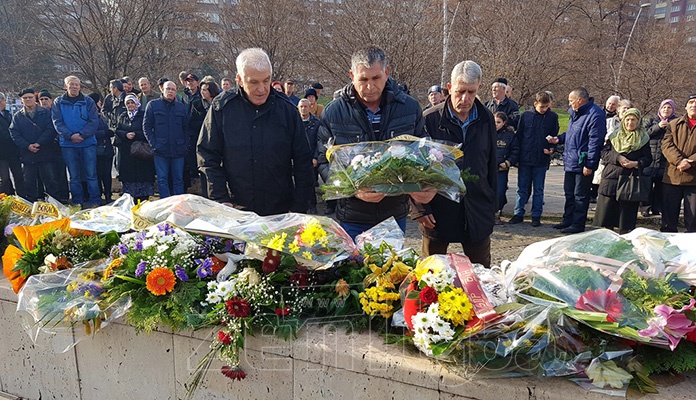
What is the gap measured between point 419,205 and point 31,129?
7.78 meters

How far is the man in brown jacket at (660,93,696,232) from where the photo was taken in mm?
6070

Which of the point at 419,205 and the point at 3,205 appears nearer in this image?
the point at 419,205

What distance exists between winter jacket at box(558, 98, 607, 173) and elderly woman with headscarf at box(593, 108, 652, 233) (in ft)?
0.59

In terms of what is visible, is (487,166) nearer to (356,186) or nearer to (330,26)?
(356,186)

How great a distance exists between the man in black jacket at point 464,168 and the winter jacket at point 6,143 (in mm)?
8256

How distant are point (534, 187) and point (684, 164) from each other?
1.96m

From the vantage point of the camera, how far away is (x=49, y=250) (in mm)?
3104

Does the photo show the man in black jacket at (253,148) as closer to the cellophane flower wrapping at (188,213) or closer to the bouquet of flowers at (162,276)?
the cellophane flower wrapping at (188,213)

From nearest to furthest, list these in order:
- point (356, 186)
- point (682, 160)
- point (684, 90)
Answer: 1. point (356, 186)
2. point (682, 160)
3. point (684, 90)

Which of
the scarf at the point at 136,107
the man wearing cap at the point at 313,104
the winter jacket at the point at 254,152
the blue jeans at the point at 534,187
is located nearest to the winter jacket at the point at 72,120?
the scarf at the point at 136,107

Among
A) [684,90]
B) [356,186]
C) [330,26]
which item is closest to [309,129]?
[356,186]

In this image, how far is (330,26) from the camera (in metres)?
18.4

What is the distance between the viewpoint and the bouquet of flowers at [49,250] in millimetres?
3029

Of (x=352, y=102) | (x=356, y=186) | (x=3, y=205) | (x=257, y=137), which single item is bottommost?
(x=3, y=205)
